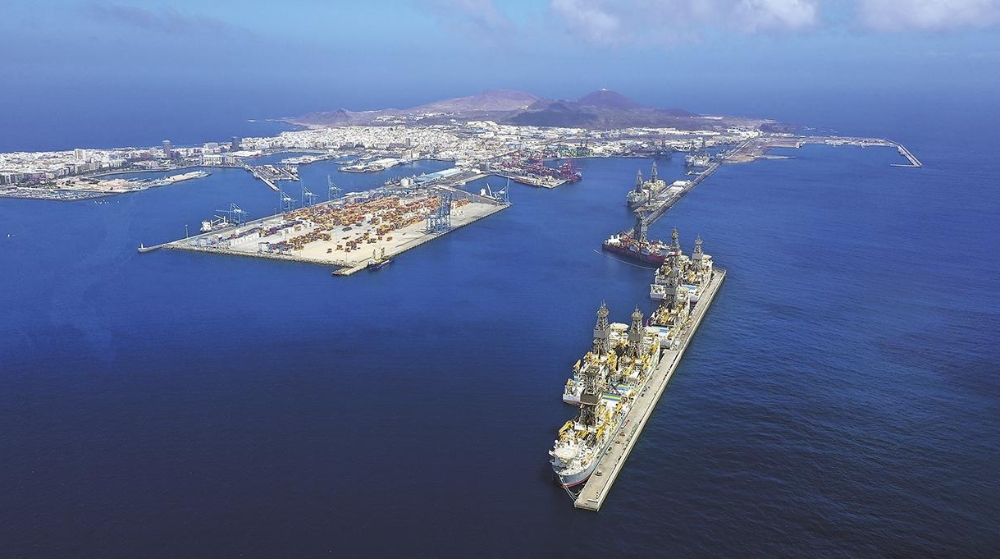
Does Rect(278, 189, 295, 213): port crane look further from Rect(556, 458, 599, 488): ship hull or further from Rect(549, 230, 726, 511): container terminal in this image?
Rect(556, 458, 599, 488): ship hull

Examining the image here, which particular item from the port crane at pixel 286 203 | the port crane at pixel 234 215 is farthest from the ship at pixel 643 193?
the port crane at pixel 234 215

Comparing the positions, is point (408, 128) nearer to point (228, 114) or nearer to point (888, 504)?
point (228, 114)

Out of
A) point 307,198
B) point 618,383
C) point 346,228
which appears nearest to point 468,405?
point 618,383

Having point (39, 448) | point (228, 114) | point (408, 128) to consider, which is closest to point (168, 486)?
point (39, 448)

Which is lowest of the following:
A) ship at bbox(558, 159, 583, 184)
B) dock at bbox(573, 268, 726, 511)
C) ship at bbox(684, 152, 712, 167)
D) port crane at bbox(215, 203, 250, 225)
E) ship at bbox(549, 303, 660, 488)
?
dock at bbox(573, 268, 726, 511)

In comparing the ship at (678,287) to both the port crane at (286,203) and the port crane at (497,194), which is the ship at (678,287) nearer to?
the port crane at (497,194)

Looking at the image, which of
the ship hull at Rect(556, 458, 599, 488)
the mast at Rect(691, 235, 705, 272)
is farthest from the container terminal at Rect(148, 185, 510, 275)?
the ship hull at Rect(556, 458, 599, 488)
